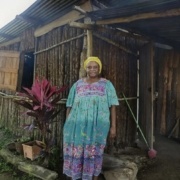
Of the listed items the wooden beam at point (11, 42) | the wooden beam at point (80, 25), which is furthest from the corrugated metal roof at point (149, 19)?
the wooden beam at point (11, 42)

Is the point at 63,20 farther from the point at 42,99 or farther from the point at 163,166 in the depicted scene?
the point at 163,166

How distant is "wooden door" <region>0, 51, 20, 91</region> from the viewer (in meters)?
7.61

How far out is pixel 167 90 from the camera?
7.72m

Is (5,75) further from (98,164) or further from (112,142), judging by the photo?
(98,164)

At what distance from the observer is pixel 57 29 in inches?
236

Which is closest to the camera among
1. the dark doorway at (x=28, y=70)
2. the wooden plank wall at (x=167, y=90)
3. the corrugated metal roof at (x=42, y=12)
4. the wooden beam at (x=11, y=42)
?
the corrugated metal roof at (x=42, y=12)

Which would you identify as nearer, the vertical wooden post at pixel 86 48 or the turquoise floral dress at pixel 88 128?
the turquoise floral dress at pixel 88 128

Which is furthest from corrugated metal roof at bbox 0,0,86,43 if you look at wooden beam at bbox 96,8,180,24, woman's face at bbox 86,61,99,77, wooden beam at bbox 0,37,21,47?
woman's face at bbox 86,61,99,77

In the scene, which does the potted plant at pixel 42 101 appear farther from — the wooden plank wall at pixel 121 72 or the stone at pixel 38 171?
the wooden plank wall at pixel 121 72

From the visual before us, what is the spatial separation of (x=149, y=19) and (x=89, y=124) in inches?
77.5

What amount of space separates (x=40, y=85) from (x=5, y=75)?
3.68m

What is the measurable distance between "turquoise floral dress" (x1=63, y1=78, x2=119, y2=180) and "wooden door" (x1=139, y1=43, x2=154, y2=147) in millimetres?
1976

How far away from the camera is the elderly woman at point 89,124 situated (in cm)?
381

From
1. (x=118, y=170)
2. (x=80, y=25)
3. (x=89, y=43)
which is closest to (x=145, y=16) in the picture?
(x=80, y=25)
